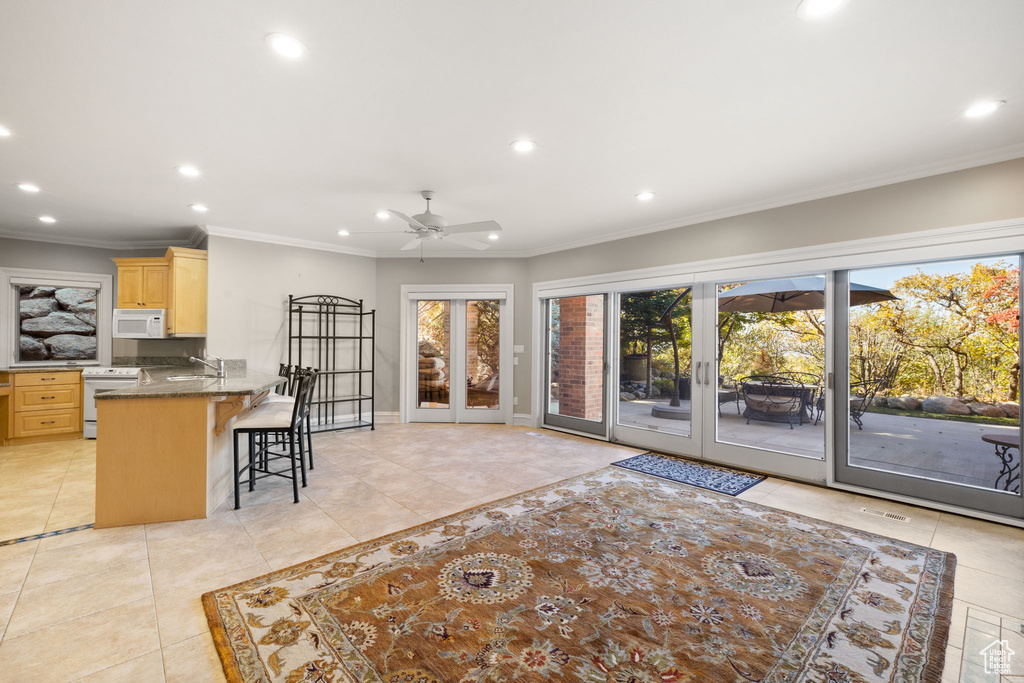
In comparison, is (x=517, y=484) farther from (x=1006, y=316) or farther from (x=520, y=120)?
(x=1006, y=316)

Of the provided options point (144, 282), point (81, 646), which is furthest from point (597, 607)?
→ point (144, 282)

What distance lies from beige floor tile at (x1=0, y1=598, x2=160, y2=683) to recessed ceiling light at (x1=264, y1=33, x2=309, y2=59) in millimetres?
2545

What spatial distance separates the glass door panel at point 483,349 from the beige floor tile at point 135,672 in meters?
4.92

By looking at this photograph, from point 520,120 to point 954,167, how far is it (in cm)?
307

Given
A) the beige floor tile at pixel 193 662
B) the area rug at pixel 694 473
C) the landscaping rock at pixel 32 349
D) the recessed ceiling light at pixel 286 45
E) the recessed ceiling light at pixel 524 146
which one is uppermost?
the recessed ceiling light at pixel 524 146

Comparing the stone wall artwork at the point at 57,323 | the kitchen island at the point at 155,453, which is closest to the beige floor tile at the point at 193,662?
the kitchen island at the point at 155,453

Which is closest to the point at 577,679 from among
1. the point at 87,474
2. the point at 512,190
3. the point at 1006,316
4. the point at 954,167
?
the point at 512,190

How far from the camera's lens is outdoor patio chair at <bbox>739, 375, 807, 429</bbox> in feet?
13.6

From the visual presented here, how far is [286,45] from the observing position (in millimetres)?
1993

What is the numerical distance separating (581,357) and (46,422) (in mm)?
6394

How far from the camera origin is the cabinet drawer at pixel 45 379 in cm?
511

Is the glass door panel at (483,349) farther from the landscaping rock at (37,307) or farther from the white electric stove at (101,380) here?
the landscaping rock at (37,307)

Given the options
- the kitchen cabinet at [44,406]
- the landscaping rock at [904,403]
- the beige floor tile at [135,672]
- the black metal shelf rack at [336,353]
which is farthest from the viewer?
the black metal shelf rack at [336,353]

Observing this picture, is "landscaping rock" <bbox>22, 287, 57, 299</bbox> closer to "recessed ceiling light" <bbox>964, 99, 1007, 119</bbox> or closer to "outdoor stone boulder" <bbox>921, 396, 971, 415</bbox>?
"recessed ceiling light" <bbox>964, 99, 1007, 119</bbox>
